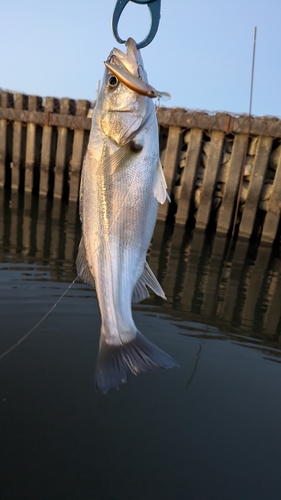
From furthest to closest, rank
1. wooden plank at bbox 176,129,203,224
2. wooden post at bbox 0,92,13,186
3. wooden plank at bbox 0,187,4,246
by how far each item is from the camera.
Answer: wooden post at bbox 0,92,13,186 → wooden plank at bbox 176,129,203,224 → wooden plank at bbox 0,187,4,246

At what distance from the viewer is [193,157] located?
10641 mm

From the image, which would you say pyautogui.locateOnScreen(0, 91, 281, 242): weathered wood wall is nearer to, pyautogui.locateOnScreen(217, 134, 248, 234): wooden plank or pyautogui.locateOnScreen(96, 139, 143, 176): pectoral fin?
pyautogui.locateOnScreen(217, 134, 248, 234): wooden plank

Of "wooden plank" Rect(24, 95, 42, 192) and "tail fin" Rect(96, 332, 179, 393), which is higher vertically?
"wooden plank" Rect(24, 95, 42, 192)

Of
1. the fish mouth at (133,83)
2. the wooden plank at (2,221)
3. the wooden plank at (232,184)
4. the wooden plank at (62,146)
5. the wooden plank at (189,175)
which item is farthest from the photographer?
the wooden plank at (62,146)

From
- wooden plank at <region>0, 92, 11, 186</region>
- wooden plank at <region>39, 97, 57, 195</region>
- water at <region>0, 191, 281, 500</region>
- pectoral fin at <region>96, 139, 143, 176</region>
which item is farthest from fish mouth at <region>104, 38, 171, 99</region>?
wooden plank at <region>0, 92, 11, 186</region>

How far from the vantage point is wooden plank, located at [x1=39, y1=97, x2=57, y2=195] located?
12758 mm

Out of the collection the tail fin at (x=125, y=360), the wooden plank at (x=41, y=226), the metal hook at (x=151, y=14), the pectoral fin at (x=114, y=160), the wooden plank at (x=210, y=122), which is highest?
the wooden plank at (x=210, y=122)

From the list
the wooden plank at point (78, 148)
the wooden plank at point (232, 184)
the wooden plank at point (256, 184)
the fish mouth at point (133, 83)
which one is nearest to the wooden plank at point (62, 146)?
the wooden plank at point (78, 148)

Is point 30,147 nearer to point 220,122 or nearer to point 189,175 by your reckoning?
point 189,175

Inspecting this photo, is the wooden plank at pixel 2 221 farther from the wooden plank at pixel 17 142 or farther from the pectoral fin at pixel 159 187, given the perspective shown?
the pectoral fin at pixel 159 187

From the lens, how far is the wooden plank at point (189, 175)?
1056 centimetres

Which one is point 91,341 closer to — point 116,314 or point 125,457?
point 125,457

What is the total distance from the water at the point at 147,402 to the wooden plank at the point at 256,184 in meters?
3.92

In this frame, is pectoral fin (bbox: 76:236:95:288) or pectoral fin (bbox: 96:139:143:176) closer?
pectoral fin (bbox: 96:139:143:176)
